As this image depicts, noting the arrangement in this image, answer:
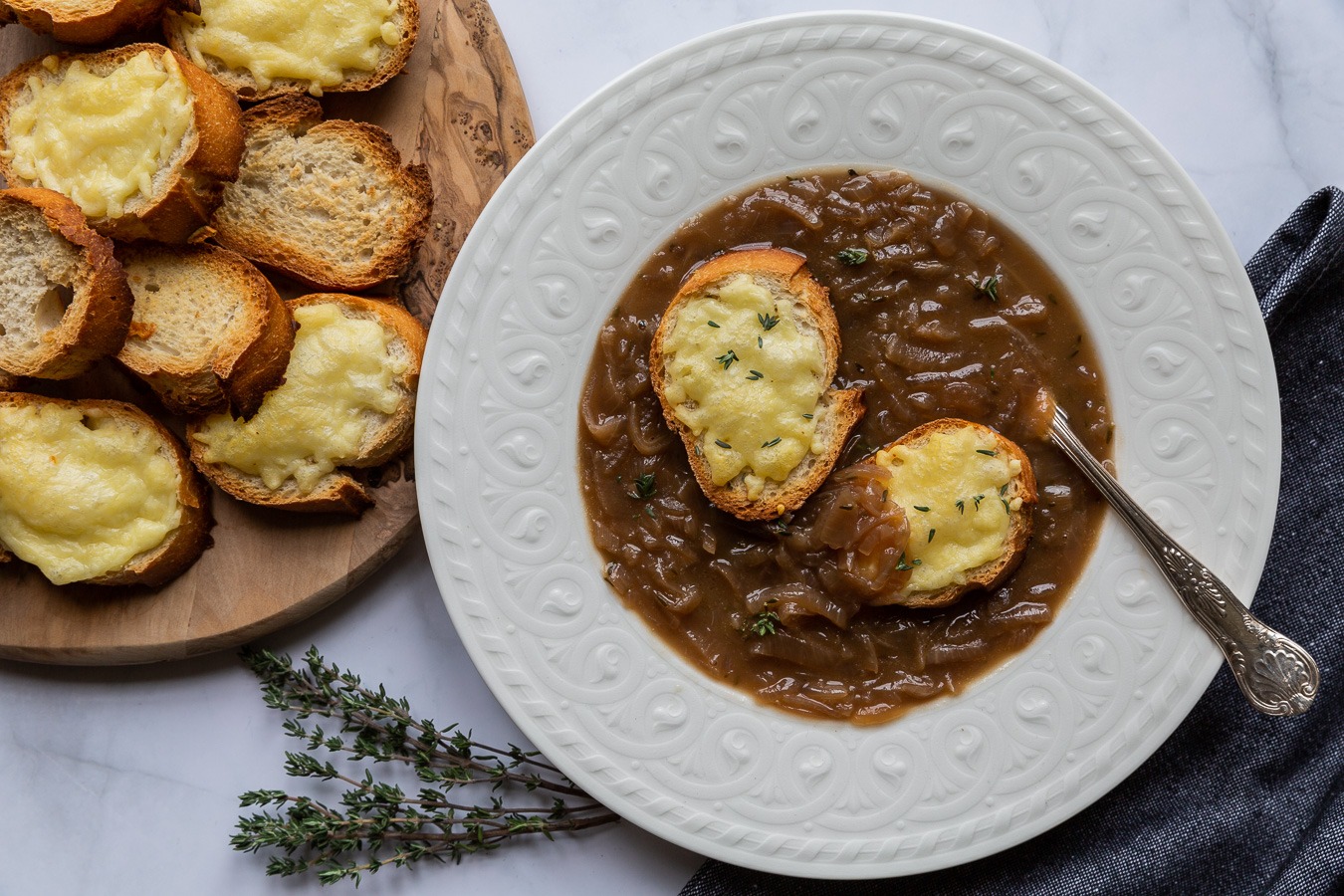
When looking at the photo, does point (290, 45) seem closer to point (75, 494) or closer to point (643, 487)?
point (75, 494)

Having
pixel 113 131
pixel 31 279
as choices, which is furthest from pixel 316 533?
pixel 113 131

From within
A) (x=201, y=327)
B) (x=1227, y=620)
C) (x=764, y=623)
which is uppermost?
(x=201, y=327)

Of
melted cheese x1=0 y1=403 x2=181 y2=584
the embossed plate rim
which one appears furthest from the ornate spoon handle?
melted cheese x1=0 y1=403 x2=181 y2=584

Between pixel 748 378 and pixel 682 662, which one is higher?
pixel 748 378

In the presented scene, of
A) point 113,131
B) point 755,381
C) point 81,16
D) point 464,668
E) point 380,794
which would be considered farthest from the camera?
point 464,668

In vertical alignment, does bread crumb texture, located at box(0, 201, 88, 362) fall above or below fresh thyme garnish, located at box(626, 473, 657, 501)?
above

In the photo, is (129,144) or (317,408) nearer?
(129,144)

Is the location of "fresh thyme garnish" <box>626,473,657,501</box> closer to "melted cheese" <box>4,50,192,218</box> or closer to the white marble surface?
the white marble surface
